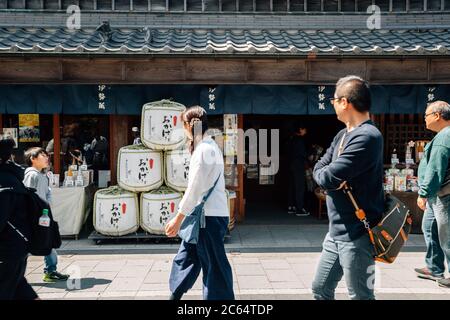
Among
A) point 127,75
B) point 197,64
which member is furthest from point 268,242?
point 127,75

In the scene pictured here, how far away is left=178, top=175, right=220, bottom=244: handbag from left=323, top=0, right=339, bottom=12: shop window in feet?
27.3

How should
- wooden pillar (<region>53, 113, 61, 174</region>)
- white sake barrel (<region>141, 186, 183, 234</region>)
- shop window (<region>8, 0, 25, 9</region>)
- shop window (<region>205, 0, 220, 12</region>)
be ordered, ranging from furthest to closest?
shop window (<region>205, 0, 220, 12</region>)
shop window (<region>8, 0, 25, 9</region>)
wooden pillar (<region>53, 113, 61, 174</region>)
white sake barrel (<region>141, 186, 183, 234</region>)

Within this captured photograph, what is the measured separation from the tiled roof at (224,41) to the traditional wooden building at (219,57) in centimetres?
3

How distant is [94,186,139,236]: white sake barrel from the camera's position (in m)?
8.37

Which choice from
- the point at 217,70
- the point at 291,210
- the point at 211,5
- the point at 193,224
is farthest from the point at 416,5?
the point at 193,224

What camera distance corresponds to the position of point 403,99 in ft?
30.3

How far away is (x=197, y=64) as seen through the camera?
862cm

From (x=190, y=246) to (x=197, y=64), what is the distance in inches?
197

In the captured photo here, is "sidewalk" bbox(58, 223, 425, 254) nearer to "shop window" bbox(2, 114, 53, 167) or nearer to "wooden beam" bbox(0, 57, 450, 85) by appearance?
"shop window" bbox(2, 114, 53, 167)

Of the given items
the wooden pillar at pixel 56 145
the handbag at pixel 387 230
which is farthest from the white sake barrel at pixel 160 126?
the handbag at pixel 387 230

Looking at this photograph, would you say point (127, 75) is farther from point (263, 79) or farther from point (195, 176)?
point (195, 176)

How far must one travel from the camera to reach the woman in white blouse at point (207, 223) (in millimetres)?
4418

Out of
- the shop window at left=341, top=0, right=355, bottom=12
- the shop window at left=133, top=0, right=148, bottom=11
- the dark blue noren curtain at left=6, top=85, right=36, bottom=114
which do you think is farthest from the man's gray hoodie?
the shop window at left=341, top=0, right=355, bottom=12

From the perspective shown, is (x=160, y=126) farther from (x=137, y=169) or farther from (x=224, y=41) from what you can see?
(x=224, y=41)
